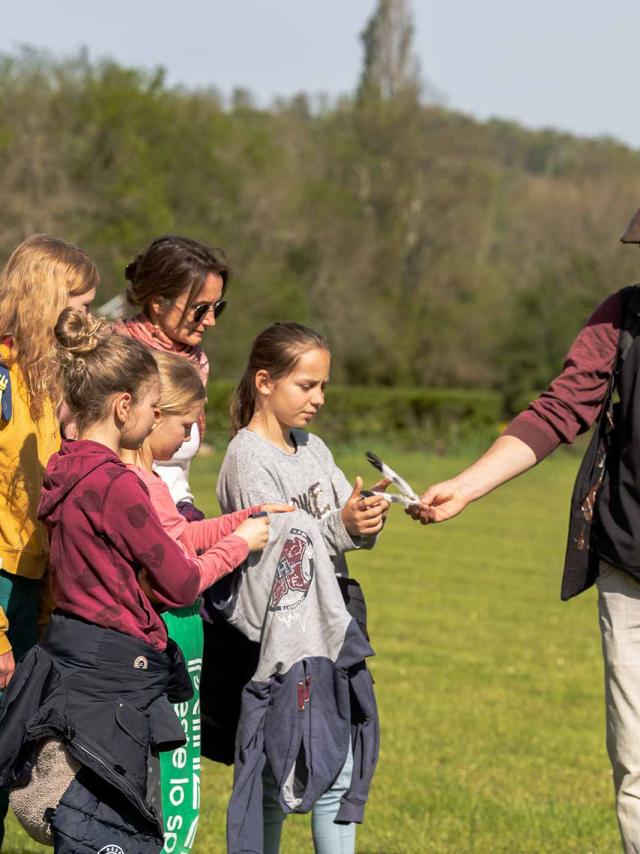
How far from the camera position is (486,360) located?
52000mm

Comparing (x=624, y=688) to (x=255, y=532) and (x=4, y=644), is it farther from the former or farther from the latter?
(x=4, y=644)

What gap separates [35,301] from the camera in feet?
12.7

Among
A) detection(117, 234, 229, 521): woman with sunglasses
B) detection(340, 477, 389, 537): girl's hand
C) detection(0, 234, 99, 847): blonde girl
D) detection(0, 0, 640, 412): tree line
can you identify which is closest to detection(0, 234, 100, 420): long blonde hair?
detection(0, 234, 99, 847): blonde girl

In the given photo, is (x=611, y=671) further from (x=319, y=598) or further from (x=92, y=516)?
(x=92, y=516)

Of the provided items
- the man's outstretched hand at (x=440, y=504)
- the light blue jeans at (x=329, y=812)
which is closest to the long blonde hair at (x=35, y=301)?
the man's outstretched hand at (x=440, y=504)

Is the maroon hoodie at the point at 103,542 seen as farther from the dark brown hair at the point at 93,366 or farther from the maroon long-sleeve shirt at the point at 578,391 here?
the maroon long-sleeve shirt at the point at 578,391

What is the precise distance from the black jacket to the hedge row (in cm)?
2890

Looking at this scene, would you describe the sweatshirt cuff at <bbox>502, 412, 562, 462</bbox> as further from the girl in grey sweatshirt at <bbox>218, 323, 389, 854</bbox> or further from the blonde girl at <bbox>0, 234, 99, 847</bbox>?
the blonde girl at <bbox>0, 234, 99, 847</bbox>

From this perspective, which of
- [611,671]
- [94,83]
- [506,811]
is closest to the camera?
[611,671]

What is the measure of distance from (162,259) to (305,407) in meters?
0.71

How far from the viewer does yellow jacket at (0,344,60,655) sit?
3.85 metres

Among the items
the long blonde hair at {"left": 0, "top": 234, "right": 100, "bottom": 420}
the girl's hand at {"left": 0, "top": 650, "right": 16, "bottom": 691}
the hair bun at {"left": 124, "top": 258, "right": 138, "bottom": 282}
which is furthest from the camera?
the hair bun at {"left": 124, "top": 258, "right": 138, "bottom": 282}

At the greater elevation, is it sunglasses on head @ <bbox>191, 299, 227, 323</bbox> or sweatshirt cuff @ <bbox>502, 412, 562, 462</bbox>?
sunglasses on head @ <bbox>191, 299, 227, 323</bbox>

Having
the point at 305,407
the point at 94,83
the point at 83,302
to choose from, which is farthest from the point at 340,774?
the point at 94,83
